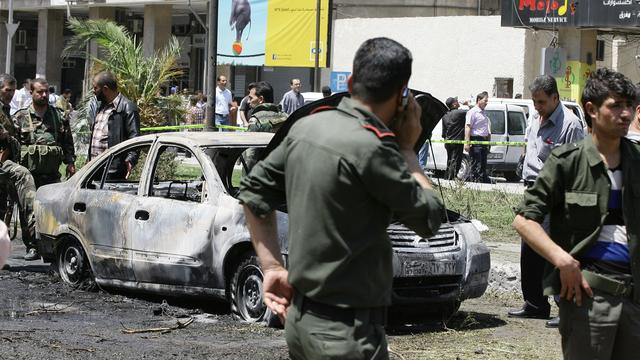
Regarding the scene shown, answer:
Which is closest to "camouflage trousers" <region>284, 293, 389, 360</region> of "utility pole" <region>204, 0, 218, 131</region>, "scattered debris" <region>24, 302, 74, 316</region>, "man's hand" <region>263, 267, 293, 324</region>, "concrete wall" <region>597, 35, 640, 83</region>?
"man's hand" <region>263, 267, 293, 324</region>

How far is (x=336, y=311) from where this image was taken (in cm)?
376

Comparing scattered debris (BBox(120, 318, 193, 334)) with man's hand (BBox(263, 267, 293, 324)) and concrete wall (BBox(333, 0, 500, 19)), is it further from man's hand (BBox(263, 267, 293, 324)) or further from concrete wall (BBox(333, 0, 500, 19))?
concrete wall (BBox(333, 0, 500, 19))

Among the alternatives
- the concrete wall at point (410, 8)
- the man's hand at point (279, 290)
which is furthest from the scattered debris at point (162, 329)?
the concrete wall at point (410, 8)

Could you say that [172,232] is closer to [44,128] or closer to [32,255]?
[44,128]

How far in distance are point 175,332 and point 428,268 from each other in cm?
192

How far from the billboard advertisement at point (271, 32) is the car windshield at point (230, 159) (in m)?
16.6

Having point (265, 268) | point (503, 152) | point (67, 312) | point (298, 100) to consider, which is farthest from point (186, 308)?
point (503, 152)

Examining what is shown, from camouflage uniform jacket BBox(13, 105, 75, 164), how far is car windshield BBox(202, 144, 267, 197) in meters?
2.72

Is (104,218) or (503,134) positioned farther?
(503,134)

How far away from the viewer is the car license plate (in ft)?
26.7

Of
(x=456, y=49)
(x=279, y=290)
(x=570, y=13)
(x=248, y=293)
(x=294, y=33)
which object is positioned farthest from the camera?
(x=456, y=49)

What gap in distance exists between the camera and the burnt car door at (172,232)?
28.5 ft

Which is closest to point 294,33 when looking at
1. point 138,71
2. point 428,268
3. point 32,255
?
point 138,71

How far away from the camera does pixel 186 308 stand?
9.26 m
